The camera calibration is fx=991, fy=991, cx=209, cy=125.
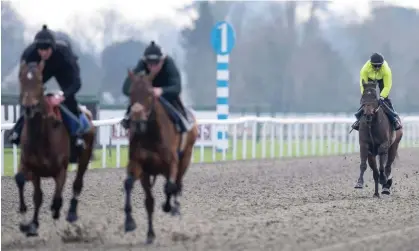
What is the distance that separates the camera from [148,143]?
8.29 meters

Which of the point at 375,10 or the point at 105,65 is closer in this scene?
the point at 105,65

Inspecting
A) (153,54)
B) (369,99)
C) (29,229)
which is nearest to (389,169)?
(369,99)

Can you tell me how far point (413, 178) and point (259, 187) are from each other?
3388 mm

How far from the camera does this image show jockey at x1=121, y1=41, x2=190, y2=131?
8750 millimetres

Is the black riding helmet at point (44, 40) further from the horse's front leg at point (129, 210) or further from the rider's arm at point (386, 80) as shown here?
the rider's arm at point (386, 80)

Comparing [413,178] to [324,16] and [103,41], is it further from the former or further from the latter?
[324,16]

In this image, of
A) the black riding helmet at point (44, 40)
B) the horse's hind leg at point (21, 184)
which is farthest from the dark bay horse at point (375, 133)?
the horse's hind leg at point (21, 184)

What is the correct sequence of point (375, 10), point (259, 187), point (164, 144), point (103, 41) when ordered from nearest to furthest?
point (164, 144)
point (259, 187)
point (103, 41)
point (375, 10)

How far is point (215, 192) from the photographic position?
42.8ft

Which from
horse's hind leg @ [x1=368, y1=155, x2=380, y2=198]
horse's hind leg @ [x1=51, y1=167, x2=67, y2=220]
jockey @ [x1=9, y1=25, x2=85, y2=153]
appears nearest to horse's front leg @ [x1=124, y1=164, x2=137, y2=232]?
horse's hind leg @ [x1=51, y1=167, x2=67, y2=220]

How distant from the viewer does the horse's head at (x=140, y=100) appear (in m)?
7.94

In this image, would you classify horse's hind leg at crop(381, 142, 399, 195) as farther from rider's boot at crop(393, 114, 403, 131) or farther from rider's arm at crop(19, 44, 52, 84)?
rider's arm at crop(19, 44, 52, 84)

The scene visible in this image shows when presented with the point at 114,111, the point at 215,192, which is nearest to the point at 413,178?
the point at 215,192

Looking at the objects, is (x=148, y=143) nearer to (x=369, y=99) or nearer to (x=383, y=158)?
(x=369, y=99)
